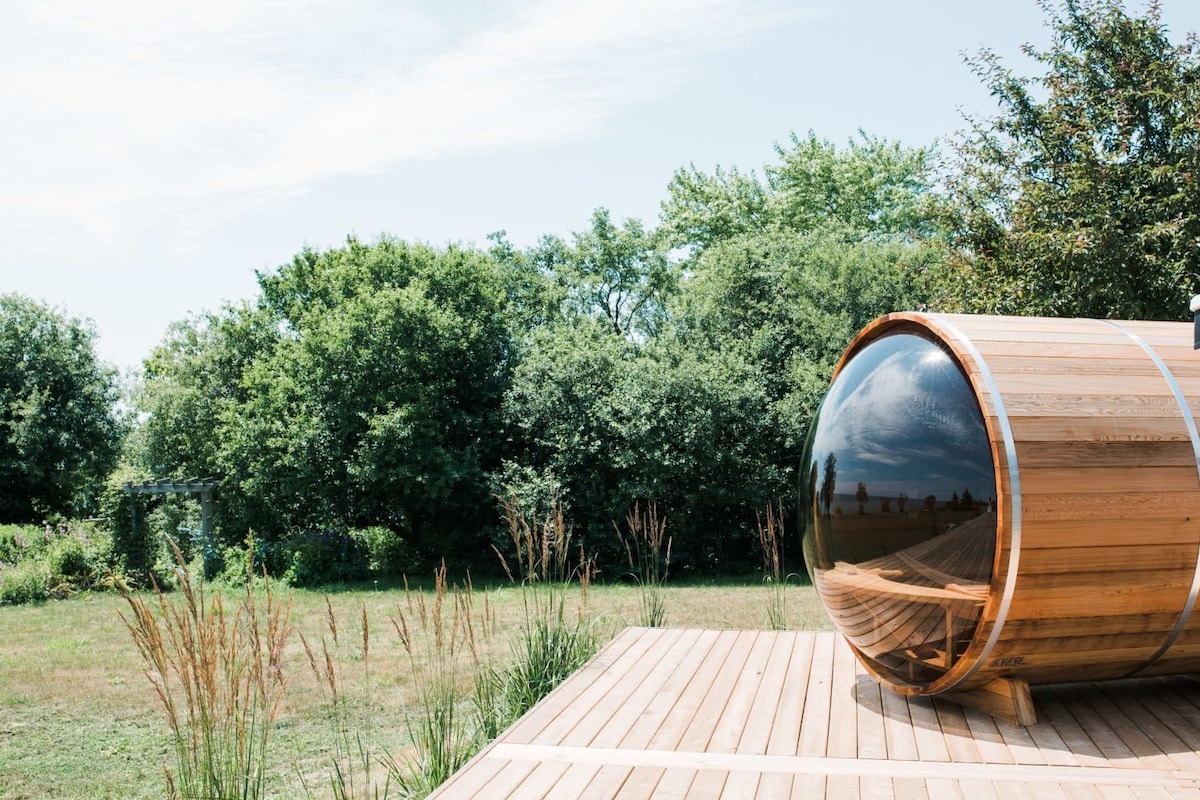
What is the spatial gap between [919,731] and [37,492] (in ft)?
94.5

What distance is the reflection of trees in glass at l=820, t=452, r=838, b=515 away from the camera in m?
4.18

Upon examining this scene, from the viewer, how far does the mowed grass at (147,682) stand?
5.57 m

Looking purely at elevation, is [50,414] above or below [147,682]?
above

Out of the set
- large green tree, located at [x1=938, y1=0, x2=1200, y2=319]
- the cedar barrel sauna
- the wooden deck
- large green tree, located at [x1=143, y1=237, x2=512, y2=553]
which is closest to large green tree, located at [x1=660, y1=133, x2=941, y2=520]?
large green tree, located at [x1=938, y1=0, x2=1200, y2=319]

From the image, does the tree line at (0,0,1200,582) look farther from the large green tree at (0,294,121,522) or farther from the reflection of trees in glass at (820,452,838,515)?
the reflection of trees in glass at (820,452,838,515)

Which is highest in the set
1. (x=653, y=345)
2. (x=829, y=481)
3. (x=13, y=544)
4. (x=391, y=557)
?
(x=653, y=345)

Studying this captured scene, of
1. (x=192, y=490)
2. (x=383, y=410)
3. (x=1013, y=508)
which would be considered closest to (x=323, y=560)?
(x=383, y=410)

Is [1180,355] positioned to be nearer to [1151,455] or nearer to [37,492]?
[1151,455]

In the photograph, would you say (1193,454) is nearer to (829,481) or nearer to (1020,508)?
(1020,508)

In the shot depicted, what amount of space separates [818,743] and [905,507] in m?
0.99

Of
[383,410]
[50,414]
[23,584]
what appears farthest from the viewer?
[50,414]

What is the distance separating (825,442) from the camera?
431cm

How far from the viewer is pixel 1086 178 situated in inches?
374

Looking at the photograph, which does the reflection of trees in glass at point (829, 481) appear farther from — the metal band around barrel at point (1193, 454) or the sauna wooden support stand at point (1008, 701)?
the metal band around barrel at point (1193, 454)
